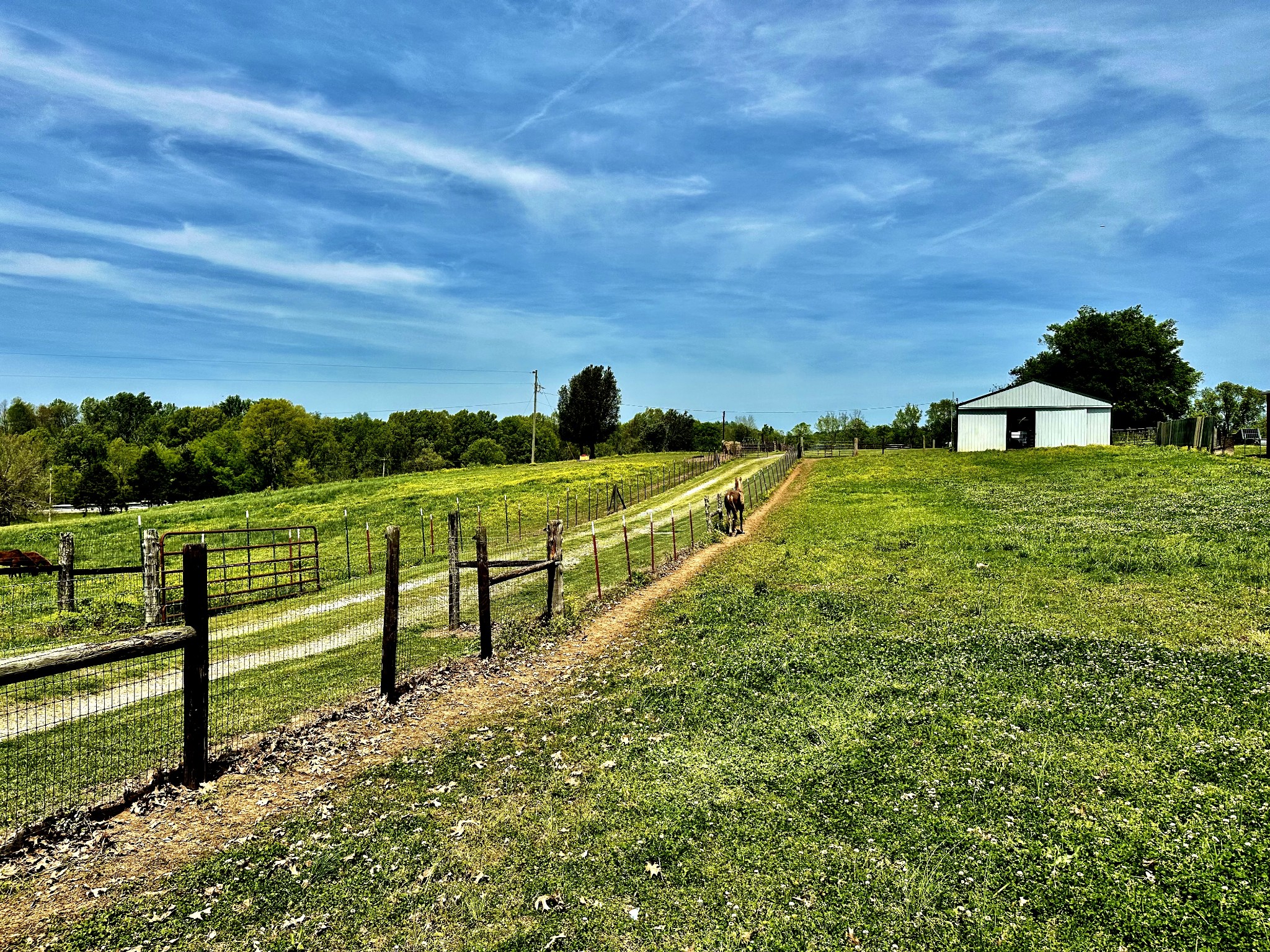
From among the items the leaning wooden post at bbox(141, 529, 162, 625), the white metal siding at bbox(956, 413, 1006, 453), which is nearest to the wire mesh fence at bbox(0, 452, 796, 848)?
the leaning wooden post at bbox(141, 529, 162, 625)

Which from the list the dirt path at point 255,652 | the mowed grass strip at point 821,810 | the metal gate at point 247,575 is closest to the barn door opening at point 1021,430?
the dirt path at point 255,652

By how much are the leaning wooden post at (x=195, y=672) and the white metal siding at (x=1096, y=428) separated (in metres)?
76.7

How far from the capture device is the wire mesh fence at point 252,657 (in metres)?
9.16

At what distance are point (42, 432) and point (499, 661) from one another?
143 metres

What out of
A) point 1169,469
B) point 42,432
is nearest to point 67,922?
point 1169,469

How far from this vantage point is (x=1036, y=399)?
67750 mm

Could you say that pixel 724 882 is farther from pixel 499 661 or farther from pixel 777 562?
pixel 777 562

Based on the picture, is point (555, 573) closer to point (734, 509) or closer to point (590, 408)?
point (734, 509)

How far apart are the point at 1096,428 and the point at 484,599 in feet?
238

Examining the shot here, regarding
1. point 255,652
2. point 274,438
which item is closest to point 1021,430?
point 255,652

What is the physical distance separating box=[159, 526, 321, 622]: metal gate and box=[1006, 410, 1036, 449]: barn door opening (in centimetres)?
6343

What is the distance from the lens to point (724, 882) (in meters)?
6.23

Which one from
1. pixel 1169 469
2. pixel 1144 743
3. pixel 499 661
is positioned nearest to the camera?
pixel 1144 743

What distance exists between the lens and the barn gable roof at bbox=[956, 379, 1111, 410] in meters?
67.6
